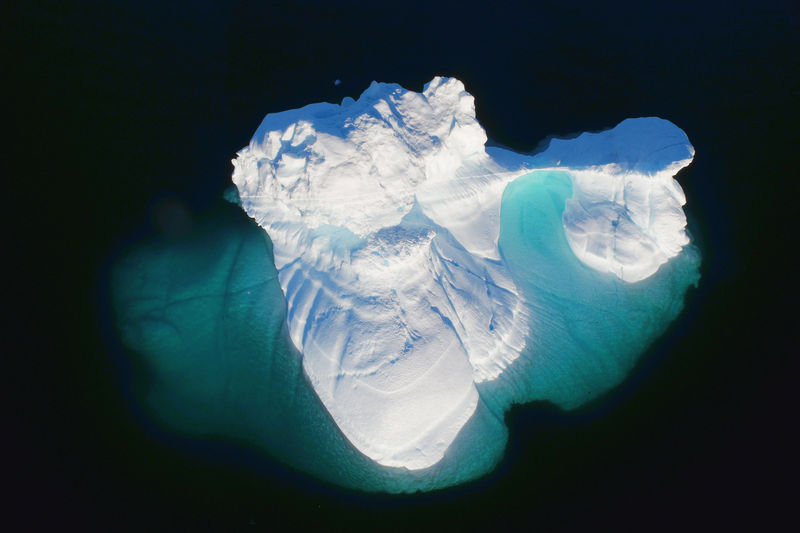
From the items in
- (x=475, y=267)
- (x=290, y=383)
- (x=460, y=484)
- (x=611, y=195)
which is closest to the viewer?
(x=460, y=484)

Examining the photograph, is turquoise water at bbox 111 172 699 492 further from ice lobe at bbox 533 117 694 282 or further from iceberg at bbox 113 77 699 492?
ice lobe at bbox 533 117 694 282

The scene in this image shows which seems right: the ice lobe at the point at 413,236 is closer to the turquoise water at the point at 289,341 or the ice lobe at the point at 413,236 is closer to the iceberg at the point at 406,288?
the iceberg at the point at 406,288

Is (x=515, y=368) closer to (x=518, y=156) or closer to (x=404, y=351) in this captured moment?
(x=404, y=351)

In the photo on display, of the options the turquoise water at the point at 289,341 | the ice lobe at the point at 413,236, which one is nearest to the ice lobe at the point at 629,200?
the ice lobe at the point at 413,236

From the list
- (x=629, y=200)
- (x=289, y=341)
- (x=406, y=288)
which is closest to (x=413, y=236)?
(x=406, y=288)

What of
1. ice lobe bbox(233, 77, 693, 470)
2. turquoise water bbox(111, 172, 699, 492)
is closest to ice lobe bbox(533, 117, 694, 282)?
ice lobe bbox(233, 77, 693, 470)

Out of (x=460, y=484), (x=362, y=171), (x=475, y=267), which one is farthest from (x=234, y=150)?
(x=460, y=484)
